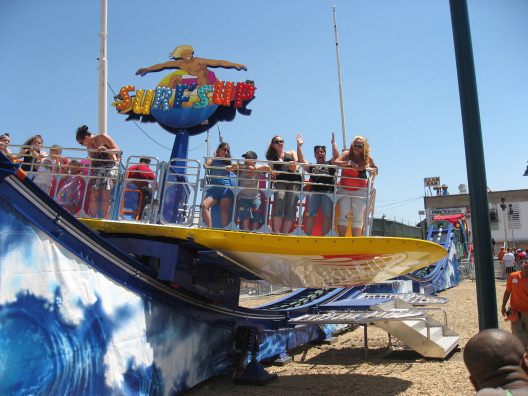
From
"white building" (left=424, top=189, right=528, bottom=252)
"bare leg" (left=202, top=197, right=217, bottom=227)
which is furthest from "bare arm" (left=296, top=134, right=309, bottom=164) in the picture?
"white building" (left=424, top=189, right=528, bottom=252)

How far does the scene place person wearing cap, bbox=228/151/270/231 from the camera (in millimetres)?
5820

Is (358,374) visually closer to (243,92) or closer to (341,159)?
(341,159)

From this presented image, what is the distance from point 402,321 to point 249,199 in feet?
13.2

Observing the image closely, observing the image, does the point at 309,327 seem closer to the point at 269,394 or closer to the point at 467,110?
the point at 269,394

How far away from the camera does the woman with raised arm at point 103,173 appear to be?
592cm

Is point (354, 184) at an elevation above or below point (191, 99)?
below

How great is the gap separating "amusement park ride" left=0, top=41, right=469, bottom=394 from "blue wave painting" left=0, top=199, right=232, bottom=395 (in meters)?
0.01

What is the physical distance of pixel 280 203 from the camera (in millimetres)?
5965

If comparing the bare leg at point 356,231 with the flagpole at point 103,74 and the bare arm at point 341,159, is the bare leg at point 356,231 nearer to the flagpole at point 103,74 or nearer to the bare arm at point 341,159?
the bare arm at point 341,159

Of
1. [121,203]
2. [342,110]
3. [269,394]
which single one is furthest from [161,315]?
[342,110]

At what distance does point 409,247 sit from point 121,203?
140 inches

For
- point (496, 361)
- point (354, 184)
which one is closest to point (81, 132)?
point (354, 184)

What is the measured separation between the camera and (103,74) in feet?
34.9

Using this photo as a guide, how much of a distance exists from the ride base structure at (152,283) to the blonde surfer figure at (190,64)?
8.10 ft
